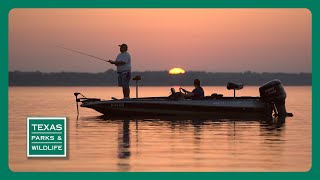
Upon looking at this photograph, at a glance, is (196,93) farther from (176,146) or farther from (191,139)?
(176,146)

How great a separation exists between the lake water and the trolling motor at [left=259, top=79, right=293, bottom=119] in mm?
818

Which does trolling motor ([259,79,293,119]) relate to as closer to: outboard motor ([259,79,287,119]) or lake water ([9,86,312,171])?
outboard motor ([259,79,287,119])

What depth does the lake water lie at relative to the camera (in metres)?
17.5

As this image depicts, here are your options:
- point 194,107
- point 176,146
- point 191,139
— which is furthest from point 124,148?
point 194,107

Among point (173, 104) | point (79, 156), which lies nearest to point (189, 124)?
point (173, 104)

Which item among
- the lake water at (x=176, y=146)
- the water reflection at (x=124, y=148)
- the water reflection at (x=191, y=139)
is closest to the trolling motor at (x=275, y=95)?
the water reflection at (x=191, y=139)

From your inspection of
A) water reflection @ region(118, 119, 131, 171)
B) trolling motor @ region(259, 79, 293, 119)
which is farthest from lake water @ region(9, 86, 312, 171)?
trolling motor @ region(259, 79, 293, 119)

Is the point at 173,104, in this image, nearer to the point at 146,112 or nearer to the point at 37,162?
the point at 146,112

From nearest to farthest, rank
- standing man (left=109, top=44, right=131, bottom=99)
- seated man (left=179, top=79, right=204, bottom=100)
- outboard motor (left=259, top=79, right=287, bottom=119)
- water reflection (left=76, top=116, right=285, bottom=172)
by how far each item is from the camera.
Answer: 1. water reflection (left=76, top=116, right=285, bottom=172)
2. outboard motor (left=259, top=79, right=287, bottom=119)
3. standing man (left=109, top=44, right=131, bottom=99)
4. seated man (left=179, top=79, right=204, bottom=100)

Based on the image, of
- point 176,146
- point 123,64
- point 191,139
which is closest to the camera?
point 176,146

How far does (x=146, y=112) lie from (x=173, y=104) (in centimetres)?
104

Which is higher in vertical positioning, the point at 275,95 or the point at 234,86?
the point at 234,86

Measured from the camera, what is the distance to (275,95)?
30.8m

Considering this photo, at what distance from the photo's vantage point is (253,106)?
31797mm
